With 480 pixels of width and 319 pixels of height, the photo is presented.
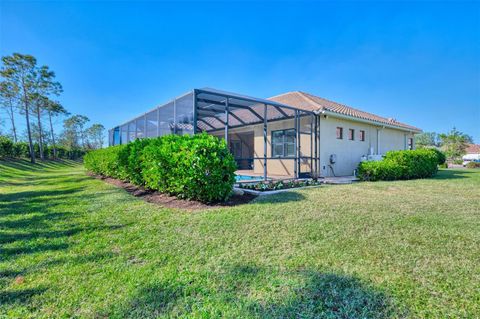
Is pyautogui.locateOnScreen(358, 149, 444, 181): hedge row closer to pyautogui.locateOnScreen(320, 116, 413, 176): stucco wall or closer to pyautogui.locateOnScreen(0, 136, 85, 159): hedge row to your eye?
pyautogui.locateOnScreen(320, 116, 413, 176): stucco wall

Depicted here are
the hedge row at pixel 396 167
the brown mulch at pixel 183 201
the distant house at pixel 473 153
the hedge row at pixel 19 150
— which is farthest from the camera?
the distant house at pixel 473 153

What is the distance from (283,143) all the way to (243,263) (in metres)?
9.87

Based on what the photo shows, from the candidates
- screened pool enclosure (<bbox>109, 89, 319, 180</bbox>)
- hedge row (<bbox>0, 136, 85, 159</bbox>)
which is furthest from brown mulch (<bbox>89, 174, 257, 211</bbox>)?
hedge row (<bbox>0, 136, 85, 159</bbox>)

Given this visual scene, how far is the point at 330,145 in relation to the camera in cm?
1135

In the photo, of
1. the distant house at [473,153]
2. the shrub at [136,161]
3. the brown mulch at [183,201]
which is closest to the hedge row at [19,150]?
the shrub at [136,161]

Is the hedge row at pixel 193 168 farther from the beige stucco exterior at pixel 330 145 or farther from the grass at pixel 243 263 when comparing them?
the beige stucco exterior at pixel 330 145

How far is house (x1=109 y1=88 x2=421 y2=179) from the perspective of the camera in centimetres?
926

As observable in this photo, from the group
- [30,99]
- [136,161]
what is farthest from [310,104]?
[30,99]

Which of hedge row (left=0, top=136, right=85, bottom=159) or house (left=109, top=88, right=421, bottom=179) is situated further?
hedge row (left=0, top=136, right=85, bottom=159)

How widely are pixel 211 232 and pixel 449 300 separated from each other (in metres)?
2.79

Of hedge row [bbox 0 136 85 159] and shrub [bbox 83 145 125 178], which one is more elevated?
hedge row [bbox 0 136 85 159]

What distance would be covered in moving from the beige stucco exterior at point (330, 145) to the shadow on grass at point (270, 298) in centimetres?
892

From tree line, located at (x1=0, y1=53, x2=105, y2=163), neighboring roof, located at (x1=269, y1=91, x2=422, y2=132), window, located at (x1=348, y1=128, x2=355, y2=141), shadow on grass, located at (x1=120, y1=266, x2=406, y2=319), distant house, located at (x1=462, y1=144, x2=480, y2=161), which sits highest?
tree line, located at (x1=0, y1=53, x2=105, y2=163)

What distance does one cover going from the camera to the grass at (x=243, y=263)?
188 centimetres
